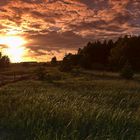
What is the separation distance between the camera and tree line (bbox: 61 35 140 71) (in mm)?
98438

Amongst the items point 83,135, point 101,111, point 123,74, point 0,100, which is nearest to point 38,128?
point 83,135

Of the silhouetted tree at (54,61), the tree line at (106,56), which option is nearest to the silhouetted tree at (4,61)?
the silhouetted tree at (54,61)

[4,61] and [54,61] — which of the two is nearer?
[54,61]

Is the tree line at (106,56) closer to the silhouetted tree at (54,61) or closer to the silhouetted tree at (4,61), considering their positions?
the silhouetted tree at (54,61)

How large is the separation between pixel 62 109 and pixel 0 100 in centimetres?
354

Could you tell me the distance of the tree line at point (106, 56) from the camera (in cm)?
9844

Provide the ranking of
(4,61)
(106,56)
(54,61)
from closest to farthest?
(106,56) → (54,61) → (4,61)

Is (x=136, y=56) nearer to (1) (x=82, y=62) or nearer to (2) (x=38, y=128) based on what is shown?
(1) (x=82, y=62)

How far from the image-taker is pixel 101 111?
12.6 m

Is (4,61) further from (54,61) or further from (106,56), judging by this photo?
(106,56)

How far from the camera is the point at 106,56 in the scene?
114312mm

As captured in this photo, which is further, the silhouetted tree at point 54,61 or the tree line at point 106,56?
the silhouetted tree at point 54,61

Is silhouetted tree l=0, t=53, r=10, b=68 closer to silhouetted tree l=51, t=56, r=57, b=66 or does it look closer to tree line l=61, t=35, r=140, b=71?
silhouetted tree l=51, t=56, r=57, b=66

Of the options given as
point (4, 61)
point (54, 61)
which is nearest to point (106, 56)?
point (54, 61)
